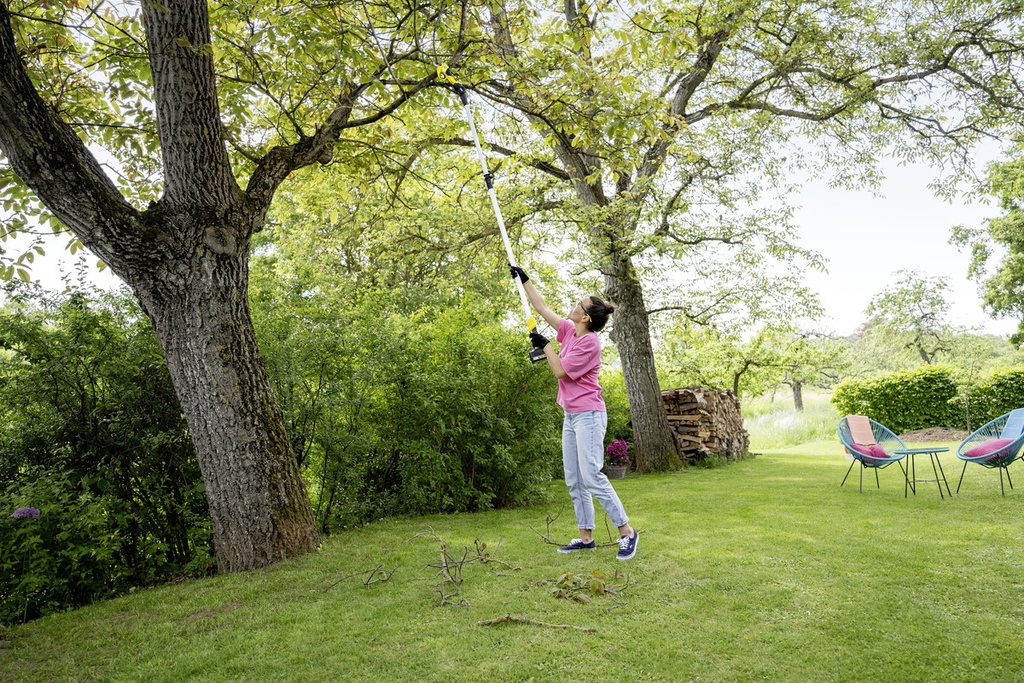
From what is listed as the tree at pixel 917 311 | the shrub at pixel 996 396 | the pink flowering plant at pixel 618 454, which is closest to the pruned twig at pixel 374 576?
the pink flowering plant at pixel 618 454

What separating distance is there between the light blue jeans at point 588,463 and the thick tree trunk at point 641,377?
20.9 feet

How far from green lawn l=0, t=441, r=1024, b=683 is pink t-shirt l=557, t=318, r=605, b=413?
1.11 meters

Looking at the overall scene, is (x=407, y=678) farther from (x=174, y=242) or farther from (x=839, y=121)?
(x=839, y=121)

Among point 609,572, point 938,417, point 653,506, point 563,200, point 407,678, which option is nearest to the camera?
point 407,678

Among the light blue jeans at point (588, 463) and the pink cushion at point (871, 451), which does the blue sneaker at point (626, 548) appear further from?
the pink cushion at point (871, 451)

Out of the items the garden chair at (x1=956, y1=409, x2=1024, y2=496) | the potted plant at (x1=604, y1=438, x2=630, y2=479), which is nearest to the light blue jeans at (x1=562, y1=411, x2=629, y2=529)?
the garden chair at (x1=956, y1=409, x2=1024, y2=496)

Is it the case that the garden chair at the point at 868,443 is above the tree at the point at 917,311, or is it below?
below

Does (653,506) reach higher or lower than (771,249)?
lower

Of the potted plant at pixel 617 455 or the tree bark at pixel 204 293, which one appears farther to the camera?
the potted plant at pixel 617 455

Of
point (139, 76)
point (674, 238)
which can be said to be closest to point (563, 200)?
point (674, 238)

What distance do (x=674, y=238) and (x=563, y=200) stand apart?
209 cm

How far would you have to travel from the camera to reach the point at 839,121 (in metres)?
11.4

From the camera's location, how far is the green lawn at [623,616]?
2850 mm

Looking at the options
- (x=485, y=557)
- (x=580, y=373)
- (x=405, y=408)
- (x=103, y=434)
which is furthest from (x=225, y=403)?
(x=580, y=373)
